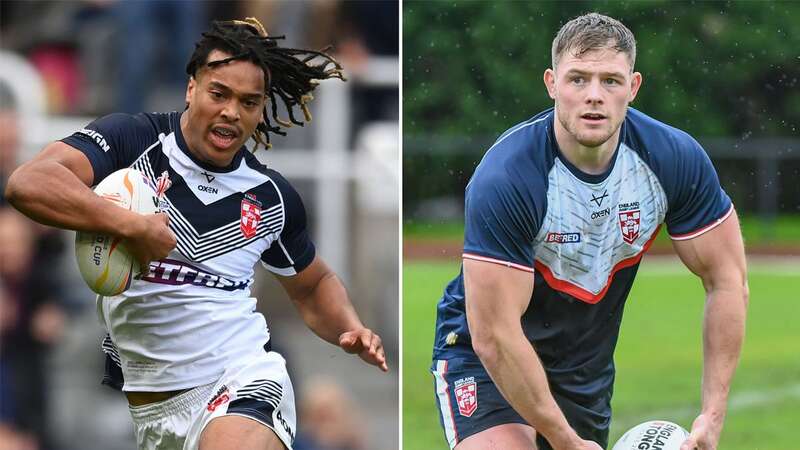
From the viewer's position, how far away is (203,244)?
532 cm

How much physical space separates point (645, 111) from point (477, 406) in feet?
5.69

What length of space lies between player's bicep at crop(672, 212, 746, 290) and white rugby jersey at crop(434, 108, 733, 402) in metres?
0.04

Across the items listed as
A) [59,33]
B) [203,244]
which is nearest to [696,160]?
[203,244]

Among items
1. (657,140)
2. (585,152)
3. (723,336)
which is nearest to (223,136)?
(585,152)

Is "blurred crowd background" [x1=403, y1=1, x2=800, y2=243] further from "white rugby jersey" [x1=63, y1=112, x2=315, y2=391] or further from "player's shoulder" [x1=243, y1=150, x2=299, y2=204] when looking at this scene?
"white rugby jersey" [x1=63, y1=112, x2=315, y2=391]

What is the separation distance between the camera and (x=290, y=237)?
5641 millimetres

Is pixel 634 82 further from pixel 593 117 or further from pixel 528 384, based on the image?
pixel 528 384

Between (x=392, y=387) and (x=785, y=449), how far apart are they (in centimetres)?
271

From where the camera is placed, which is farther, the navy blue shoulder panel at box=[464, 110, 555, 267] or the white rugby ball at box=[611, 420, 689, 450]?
the white rugby ball at box=[611, 420, 689, 450]

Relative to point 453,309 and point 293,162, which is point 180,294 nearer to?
point 453,309

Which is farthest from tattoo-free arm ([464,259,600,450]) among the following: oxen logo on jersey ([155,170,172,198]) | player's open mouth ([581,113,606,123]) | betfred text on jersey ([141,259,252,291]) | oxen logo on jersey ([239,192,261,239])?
oxen logo on jersey ([155,170,172,198])

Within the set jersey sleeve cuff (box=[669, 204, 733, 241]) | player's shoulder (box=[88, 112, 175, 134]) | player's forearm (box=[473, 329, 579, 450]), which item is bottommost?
player's forearm (box=[473, 329, 579, 450])

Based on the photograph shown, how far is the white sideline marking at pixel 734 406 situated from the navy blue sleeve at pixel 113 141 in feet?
A: 17.6

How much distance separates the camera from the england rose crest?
17.1 feet
